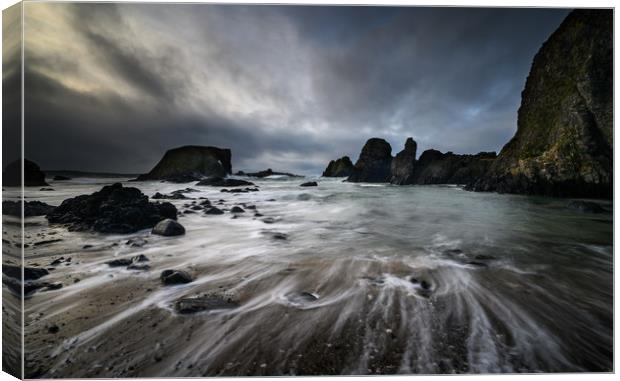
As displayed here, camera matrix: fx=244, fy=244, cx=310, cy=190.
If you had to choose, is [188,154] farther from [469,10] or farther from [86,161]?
[469,10]

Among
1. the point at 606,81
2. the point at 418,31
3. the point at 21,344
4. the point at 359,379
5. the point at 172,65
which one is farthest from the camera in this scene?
the point at 606,81

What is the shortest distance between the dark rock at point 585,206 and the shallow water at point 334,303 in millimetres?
104

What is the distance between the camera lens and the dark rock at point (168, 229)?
145 inches

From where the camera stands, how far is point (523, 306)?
2021mm

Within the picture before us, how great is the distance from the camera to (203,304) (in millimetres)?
1948

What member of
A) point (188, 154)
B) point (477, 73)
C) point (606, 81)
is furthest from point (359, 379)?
point (606, 81)

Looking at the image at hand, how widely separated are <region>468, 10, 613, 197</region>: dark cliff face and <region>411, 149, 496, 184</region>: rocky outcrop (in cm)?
18

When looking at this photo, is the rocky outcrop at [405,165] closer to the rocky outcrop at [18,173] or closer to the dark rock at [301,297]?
the dark rock at [301,297]

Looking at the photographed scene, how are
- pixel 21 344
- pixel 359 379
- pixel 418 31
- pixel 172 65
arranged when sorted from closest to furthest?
pixel 359 379 < pixel 21 344 < pixel 418 31 < pixel 172 65

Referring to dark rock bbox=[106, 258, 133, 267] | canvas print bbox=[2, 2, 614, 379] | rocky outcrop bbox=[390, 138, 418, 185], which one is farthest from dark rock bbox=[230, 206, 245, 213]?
rocky outcrop bbox=[390, 138, 418, 185]

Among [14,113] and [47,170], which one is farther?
[47,170]

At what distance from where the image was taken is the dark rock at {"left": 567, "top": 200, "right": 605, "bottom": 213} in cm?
287

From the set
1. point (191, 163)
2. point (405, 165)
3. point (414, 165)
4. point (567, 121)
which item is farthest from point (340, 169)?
point (567, 121)

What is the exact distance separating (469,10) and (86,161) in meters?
4.83
